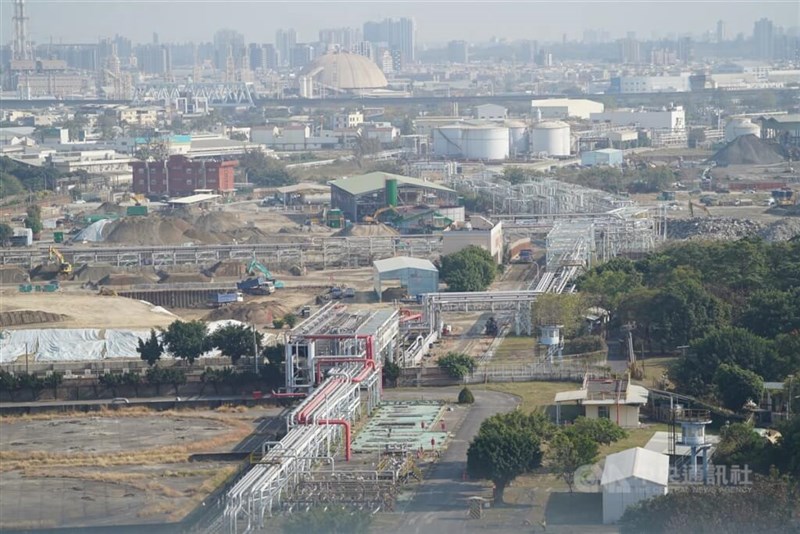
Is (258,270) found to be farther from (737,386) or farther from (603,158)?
(603,158)

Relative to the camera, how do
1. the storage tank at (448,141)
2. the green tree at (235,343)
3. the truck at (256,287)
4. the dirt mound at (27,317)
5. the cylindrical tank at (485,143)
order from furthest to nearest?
the storage tank at (448,141) < the cylindrical tank at (485,143) < the truck at (256,287) < the dirt mound at (27,317) < the green tree at (235,343)

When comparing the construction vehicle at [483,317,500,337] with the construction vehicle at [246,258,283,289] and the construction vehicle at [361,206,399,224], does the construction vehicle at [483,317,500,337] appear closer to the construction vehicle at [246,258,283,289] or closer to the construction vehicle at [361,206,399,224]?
the construction vehicle at [246,258,283,289]

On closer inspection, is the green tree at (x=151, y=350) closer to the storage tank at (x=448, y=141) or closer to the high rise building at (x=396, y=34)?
the storage tank at (x=448, y=141)

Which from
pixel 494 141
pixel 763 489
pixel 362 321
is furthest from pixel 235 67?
pixel 763 489

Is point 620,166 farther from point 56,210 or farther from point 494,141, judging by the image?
point 56,210

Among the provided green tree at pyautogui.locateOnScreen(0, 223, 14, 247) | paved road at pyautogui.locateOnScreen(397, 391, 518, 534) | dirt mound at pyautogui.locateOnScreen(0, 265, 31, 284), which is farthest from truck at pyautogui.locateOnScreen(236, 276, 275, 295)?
paved road at pyautogui.locateOnScreen(397, 391, 518, 534)

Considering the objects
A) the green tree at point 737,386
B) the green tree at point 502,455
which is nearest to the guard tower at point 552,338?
the green tree at point 737,386
